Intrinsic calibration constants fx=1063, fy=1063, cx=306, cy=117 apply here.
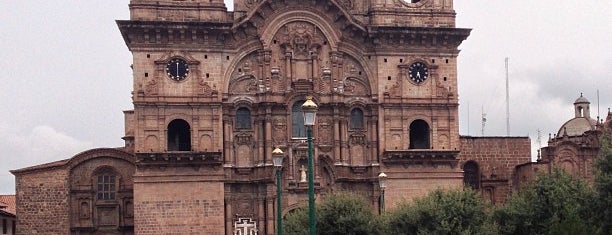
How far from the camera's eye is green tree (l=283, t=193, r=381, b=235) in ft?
143

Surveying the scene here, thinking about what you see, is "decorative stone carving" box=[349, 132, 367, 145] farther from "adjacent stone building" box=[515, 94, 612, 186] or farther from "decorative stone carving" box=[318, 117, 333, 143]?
"adjacent stone building" box=[515, 94, 612, 186]

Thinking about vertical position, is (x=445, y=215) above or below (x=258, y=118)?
below

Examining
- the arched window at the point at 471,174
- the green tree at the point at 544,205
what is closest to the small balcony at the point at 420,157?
the arched window at the point at 471,174

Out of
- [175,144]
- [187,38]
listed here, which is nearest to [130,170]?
[175,144]

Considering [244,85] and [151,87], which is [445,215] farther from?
[151,87]

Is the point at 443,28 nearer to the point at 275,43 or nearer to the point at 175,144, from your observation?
the point at 275,43

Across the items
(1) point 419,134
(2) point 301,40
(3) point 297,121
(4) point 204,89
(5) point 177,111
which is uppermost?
(2) point 301,40

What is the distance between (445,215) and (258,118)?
13.4 metres

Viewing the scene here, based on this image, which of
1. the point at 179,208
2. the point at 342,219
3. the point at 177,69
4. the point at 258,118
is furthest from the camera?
the point at 258,118

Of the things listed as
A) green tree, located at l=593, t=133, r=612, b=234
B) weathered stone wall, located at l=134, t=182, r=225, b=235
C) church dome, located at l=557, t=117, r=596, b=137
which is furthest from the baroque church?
church dome, located at l=557, t=117, r=596, b=137

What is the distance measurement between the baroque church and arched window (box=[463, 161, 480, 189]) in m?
4.45

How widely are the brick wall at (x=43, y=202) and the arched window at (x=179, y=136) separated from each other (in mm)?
5766

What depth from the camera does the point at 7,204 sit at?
7006 cm

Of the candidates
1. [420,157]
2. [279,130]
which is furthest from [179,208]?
[420,157]
